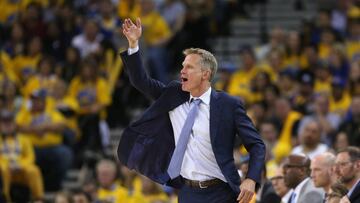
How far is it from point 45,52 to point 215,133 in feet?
34.8

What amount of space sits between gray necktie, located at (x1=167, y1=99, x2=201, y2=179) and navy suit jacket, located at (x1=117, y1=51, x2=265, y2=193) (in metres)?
0.12

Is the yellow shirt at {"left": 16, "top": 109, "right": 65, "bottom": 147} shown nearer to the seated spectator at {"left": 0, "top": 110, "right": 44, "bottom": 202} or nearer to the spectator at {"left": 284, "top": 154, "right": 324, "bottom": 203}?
the seated spectator at {"left": 0, "top": 110, "right": 44, "bottom": 202}

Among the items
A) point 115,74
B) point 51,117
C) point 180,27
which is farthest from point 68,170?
point 180,27

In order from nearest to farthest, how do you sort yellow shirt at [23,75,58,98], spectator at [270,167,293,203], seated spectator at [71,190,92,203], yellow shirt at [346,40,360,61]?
spectator at [270,167,293,203] < seated spectator at [71,190,92,203] < yellow shirt at [23,75,58,98] < yellow shirt at [346,40,360,61]

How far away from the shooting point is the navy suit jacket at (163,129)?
Result: 321 inches

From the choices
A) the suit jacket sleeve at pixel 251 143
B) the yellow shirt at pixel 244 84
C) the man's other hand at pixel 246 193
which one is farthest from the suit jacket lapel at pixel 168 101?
the yellow shirt at pixel 244 84

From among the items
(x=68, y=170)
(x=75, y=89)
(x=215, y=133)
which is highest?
(x=215, y=133)

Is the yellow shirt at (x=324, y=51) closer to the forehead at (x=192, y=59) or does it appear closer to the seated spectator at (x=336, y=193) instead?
the seated spectator at (x=336, y=193)

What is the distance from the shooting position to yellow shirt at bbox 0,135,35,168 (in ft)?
50.1

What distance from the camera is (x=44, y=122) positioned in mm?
16047

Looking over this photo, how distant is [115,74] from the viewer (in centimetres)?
1786

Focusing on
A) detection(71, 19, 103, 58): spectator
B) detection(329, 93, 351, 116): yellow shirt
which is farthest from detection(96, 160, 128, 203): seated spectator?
detection(71, 19, 103, 58): spectator

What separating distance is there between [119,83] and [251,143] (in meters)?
10.1

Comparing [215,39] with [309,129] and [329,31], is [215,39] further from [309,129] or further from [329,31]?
[309,129]
